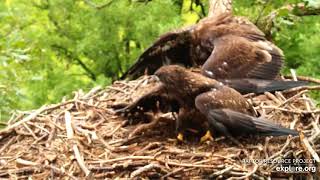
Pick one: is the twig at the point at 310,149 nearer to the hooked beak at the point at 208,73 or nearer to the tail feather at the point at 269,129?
the tail feather at the point at 269,129

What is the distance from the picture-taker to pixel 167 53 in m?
6.70

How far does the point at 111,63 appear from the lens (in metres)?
14.3

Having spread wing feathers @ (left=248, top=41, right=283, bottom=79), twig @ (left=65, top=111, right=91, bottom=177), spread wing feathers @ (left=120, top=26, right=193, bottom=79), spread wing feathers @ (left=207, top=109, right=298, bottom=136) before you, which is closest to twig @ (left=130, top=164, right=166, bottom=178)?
twig @ (left=65, top=111, right=91, bottom=177)

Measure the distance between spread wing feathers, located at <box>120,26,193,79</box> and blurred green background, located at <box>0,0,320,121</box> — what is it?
2593mm

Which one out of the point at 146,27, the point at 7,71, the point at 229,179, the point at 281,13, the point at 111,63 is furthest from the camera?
the point at 111,63

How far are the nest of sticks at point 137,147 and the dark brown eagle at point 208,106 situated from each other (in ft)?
0.36

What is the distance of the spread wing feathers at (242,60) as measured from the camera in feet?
19.4

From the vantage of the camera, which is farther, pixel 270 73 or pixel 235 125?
pixel 270 73

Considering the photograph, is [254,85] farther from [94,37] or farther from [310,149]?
[94,37]

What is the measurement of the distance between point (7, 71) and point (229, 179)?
3885 millimetres

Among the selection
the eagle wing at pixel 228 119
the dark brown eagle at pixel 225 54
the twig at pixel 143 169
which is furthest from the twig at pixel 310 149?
the twig at pixel 143 169

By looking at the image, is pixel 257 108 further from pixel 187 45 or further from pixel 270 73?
pixel 187 45

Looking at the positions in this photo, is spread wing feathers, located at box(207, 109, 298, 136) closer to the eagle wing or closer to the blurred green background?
the eagle wing

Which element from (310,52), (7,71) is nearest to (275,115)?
(7,71)
